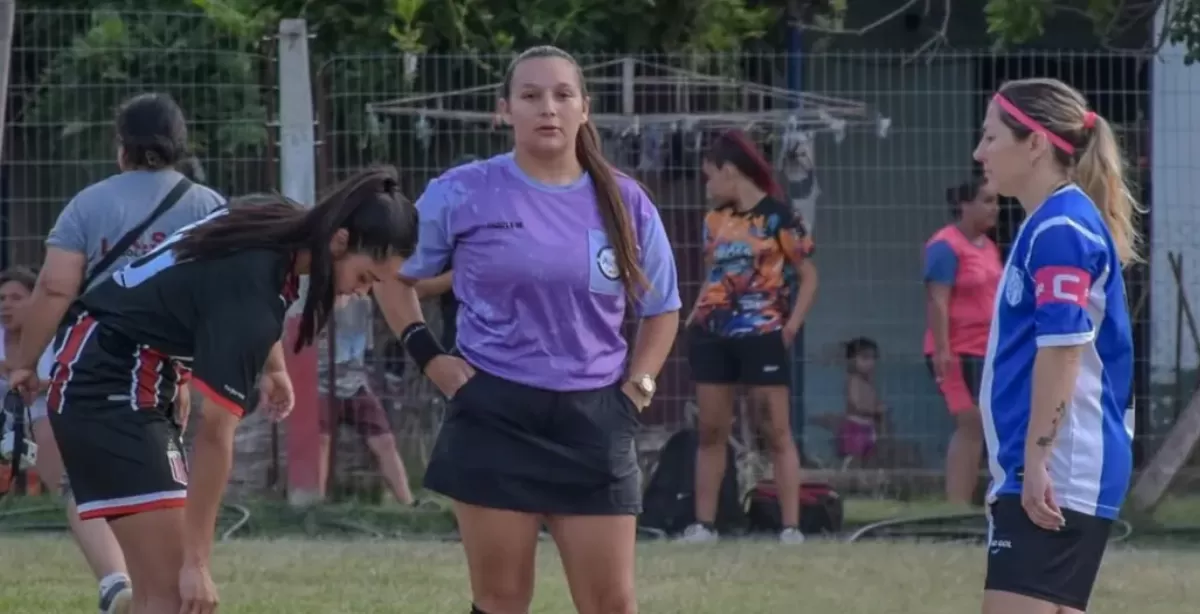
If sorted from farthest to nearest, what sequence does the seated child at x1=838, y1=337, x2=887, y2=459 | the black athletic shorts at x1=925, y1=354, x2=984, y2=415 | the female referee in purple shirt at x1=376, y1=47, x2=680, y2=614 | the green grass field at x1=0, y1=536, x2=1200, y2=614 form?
the seated child at x1=838, y1=337, x2=887, y2=459, the black athletic shorts at x1=925, y1=354, x2=984, y2=415, the green grass field at x1=0, y1=536, x2=1200, y2=614, the female referee in purple shirt at x1=376, y1=47, x2=680, y2=614

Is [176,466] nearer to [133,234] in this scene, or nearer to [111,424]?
[111,424]

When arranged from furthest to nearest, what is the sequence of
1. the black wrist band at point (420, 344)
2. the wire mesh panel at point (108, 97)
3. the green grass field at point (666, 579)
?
the wire mesh panel at point (108, 97) → the green grass field at point (666, 579) → the black wrist band at point (420, 344)

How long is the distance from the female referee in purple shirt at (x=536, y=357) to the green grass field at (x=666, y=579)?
97.0 inches

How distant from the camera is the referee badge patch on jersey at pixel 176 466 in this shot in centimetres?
519

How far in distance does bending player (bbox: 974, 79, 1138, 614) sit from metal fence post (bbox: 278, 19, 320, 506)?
594 cm

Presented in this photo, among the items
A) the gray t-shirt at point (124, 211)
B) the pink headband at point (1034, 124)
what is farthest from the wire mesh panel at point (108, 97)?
the pink headband at point (1034, 124)

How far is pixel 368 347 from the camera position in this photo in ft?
35.1

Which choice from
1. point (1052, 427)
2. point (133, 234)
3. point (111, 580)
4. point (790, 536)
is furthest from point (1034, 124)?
point (790, 536)

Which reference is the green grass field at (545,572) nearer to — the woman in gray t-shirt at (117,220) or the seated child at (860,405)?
the seated child at (860,405)

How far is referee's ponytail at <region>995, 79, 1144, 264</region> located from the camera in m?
4.66

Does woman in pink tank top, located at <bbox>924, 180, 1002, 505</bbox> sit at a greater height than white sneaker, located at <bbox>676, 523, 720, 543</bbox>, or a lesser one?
greater

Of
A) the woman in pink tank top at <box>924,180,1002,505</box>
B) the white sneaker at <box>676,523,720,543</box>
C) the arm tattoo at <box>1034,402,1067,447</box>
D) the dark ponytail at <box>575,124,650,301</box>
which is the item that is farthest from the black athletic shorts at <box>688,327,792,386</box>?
the arm tattoo at <box>1034,402,1067,447</box>

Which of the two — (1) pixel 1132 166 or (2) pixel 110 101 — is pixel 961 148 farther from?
(2) pixel 110 101

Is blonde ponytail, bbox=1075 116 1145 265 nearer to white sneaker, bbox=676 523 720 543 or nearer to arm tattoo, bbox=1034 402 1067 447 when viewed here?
arm tattoo, bbox=1034 402 1067 447
